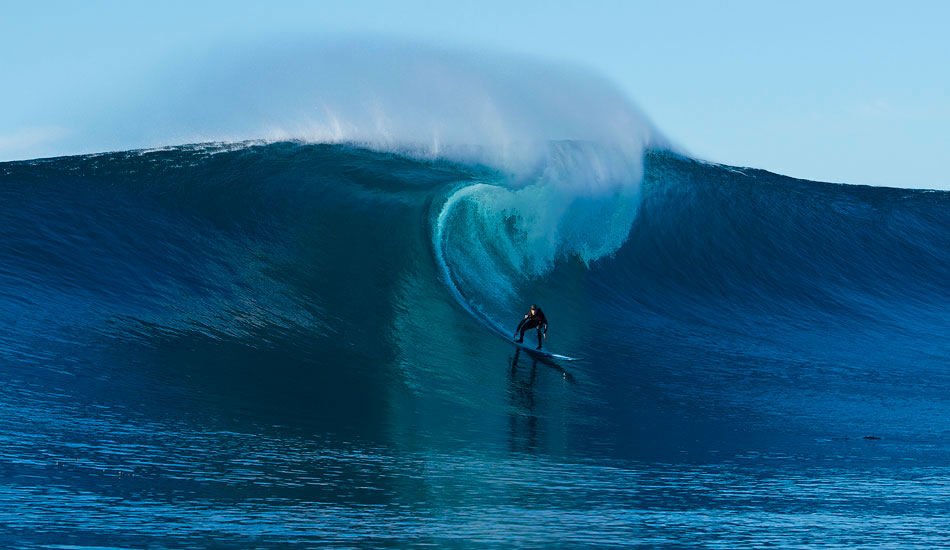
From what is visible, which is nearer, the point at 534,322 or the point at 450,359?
the point at 450,359

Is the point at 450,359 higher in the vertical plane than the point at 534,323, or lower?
lower

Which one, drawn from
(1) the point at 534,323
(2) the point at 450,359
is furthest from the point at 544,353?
(2) the point at 450,359

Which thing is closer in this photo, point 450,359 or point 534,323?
point 450,359

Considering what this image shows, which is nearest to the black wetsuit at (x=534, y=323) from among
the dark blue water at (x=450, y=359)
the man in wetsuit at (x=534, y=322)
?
the man in wetsuit at (x=534, y=322)

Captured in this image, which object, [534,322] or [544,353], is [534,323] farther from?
[544,353]

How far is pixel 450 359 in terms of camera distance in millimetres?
10164

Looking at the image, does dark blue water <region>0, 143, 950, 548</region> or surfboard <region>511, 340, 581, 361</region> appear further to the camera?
surfboard <region>511, 340, 581, 361</region>

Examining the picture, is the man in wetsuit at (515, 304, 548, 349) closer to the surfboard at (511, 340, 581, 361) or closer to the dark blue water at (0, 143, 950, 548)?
the surfboard at (511, 340, 581, 361)

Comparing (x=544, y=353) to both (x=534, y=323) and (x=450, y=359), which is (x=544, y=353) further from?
(x=450, y=359)

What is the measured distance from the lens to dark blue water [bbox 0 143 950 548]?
5227mm

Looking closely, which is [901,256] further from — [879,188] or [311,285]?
[311,285]

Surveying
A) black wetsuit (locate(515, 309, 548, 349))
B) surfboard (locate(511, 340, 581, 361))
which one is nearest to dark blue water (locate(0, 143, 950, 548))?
surfboard (locate(511, 340, 581, 361))

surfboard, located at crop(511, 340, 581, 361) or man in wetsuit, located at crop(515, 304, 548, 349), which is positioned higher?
man in wetsuit, located at crop(515, 304, 548, 349)

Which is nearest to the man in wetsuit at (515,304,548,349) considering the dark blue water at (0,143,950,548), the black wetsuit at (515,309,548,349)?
the black wetsuit at (515,309,548,349)
